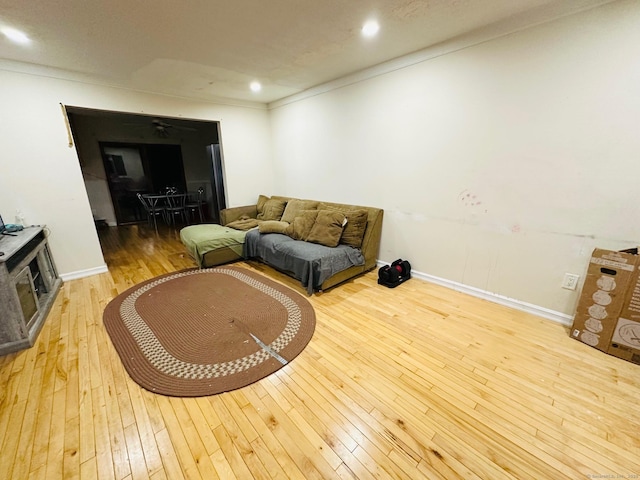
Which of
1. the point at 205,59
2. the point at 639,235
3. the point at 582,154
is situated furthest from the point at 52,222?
the point at 639,235

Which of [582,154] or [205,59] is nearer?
[582,154]

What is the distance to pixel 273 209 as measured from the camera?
4207mm

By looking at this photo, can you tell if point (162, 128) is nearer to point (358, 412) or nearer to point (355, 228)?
point (355, 228)

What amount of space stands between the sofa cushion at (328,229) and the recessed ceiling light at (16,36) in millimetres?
2938

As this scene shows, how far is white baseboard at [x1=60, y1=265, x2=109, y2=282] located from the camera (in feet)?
10.4

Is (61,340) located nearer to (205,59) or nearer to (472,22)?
(205,59)

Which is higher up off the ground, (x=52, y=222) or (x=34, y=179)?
(x=34, y=179)

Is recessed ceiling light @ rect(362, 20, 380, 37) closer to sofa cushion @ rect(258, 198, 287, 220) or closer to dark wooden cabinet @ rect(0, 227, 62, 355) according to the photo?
sofa cushion @ rect(258, 198, 287, 220)

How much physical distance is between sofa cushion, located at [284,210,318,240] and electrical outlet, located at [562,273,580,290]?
242 cm

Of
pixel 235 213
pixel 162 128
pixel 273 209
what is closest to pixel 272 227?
pixel 273 209

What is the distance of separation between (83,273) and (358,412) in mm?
3724

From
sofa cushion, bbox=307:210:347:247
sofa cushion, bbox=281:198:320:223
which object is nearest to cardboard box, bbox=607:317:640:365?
sofa cushion, bbox=307:210:347:247

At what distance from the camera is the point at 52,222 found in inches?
119

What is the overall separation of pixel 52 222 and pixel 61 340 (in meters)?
1.72
